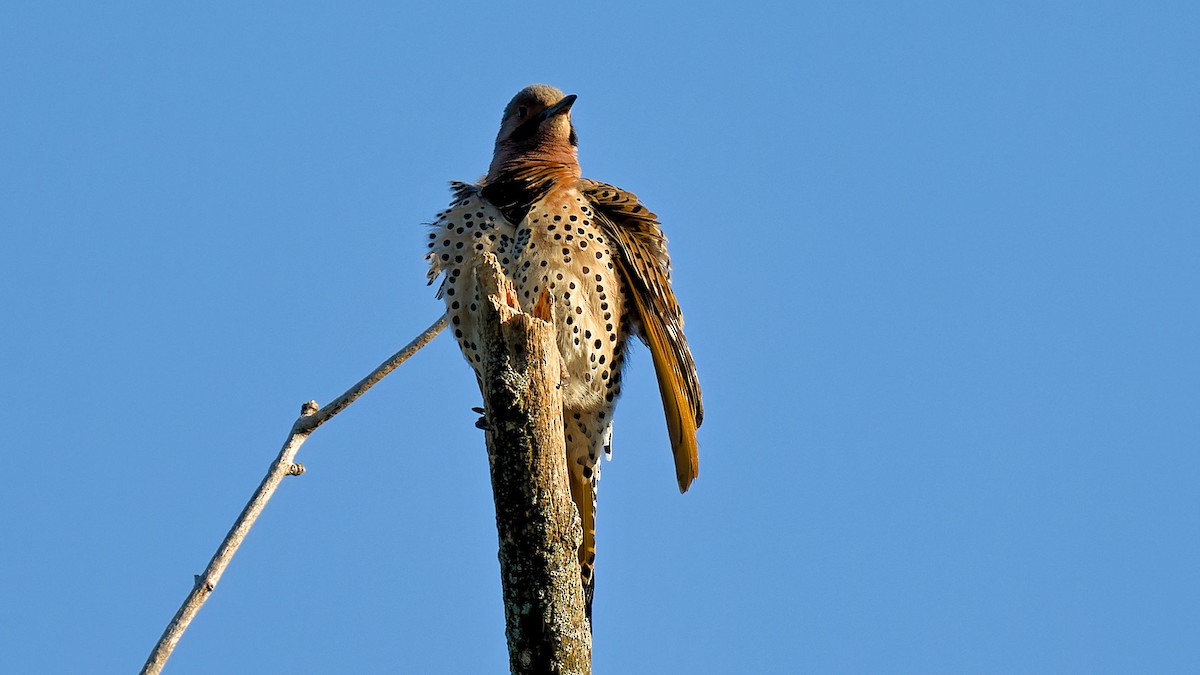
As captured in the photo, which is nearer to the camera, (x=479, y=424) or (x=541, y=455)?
(x=541, y=455)

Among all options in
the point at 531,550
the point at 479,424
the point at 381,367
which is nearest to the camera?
the point at 531,550

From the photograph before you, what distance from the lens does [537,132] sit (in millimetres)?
8094

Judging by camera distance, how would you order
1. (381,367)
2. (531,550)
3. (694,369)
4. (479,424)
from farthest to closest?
(694,369)
(479,424)
(381,367)
(531,550)

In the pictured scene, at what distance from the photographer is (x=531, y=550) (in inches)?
195

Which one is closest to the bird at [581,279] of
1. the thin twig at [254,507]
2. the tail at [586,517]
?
the tail at [586,517]

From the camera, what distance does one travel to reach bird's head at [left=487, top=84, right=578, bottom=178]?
26.1 ft

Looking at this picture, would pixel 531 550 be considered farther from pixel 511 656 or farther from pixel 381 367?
pixel 381 367

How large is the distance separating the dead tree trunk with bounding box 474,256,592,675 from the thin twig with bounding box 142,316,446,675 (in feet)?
1.87

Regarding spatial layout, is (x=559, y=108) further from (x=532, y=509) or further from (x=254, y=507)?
(x=254, y=507)

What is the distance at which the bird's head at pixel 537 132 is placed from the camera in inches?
313

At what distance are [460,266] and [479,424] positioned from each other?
2.88 feet

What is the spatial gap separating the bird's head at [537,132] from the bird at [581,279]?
0.01 metres

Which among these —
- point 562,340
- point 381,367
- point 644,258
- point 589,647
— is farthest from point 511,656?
point 644,258

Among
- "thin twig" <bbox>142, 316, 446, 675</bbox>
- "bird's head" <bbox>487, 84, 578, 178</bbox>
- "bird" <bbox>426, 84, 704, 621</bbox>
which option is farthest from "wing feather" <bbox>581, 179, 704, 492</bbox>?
"thin twig" <bbox>142, 316, 446, 675</bbox>
